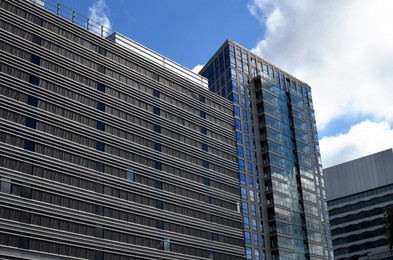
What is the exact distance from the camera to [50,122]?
67000 millimetres

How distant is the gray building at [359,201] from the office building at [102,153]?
7845 cm

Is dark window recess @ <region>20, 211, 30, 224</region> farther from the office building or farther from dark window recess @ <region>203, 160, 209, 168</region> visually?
dark window recess @ <region>203, 160, 209, 168</region>

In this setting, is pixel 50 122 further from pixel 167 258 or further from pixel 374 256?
pixel 374 256

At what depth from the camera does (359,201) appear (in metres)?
162

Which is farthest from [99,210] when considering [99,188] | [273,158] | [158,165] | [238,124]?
[273,158]

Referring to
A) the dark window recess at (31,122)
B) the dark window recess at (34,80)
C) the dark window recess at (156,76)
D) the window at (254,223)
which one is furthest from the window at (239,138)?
the dark window recess at (31,122)

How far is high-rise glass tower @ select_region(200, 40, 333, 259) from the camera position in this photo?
4237 inches

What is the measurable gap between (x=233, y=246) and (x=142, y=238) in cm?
1995

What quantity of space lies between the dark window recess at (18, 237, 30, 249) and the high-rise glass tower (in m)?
51.0

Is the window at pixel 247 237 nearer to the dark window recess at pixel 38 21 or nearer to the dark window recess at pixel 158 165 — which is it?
the dark window recess at pixel 158 165

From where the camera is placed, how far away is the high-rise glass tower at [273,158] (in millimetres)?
107625

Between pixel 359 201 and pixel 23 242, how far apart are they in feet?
403

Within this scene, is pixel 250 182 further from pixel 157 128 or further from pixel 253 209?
pixel 157 128

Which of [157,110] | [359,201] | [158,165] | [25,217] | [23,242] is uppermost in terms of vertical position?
[359,201]
